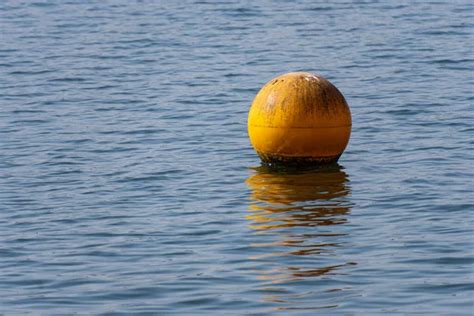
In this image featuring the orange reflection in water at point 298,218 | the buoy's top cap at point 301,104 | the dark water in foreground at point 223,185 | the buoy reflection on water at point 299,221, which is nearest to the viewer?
the dark water in foreground at point 223,185

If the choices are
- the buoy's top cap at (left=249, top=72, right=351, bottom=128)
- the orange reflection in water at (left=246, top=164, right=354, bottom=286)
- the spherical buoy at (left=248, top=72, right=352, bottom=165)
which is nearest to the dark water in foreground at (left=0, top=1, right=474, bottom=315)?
the orange reflection in water at (left=246, top=164, right=354, bottom=286)

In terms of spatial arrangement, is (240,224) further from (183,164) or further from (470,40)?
(470,40)

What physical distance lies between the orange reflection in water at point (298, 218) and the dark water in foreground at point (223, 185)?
31 millimetres

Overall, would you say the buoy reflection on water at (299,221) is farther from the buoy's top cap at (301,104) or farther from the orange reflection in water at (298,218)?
the buoy's top cap at (301,104)

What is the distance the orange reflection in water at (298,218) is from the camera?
11.0 meters

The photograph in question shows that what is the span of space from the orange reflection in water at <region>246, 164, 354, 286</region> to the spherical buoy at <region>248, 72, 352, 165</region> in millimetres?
296

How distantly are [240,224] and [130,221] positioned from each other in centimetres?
124

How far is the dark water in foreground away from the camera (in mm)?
10406

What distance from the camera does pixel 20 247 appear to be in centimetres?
1209

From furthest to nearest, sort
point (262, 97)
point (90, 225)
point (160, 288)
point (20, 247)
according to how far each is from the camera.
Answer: point (262, 97)
point (90, 225)
point (20, 247)
point (160, 288)

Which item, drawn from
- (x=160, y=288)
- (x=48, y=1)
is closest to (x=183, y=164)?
(x=160, y=288)

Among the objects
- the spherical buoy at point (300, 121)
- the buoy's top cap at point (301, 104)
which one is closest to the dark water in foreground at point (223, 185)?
the spherical buoy at point (300, 121)

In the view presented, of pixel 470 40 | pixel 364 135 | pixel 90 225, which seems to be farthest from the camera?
pixel 470 40

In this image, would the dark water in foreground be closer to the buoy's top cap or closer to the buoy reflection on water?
the buoy reflection on water
